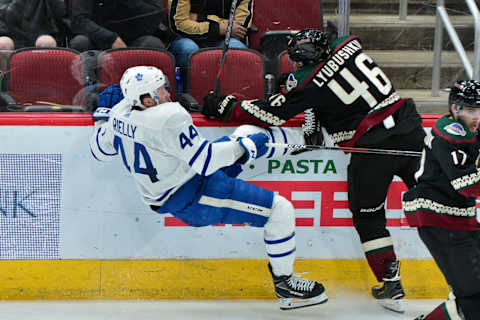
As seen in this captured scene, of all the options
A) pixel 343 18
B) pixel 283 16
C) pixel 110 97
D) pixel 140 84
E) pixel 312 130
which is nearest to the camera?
pixel 140 84

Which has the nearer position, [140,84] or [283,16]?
[140,84]

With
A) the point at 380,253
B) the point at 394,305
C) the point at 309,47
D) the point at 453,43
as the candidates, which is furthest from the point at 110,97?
the point at 453,43

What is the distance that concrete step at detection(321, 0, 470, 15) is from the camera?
147 inches

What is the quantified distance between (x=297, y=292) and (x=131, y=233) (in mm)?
848

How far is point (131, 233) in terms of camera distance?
3.70 metres

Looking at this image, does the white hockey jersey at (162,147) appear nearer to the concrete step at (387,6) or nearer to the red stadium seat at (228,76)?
the red stadium seat at (228,76)

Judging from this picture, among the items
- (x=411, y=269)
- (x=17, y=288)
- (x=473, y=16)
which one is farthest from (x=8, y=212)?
(x=473, y=16)

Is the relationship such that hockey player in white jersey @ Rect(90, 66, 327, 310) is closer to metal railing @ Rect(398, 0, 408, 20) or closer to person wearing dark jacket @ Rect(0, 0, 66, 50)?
person wearing dark jacket @ Rect(0, 0, 66, 50)

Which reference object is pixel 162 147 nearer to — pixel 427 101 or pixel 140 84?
pixel 140 84

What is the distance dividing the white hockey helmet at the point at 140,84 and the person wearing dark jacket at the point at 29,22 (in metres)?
0.80

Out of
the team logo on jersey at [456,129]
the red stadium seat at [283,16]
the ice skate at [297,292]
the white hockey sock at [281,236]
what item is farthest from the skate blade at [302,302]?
the red stadium seat at [283,16]

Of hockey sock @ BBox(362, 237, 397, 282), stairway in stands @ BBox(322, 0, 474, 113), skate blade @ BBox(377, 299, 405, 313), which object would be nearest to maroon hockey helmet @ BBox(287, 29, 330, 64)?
stairway in stands @ BBox(322, 0, 474, 113)

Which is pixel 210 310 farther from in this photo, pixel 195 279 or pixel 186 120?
pixel 186 120

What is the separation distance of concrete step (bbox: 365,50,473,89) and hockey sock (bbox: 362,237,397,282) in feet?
2.57
